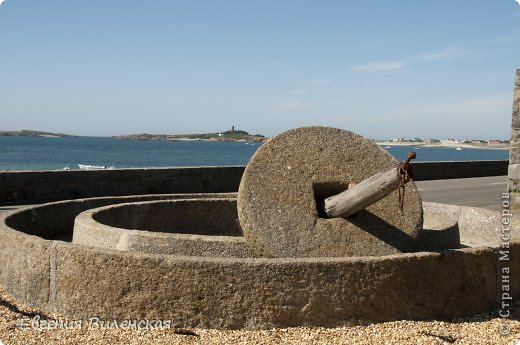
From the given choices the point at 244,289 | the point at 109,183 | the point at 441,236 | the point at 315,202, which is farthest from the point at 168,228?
the point at 109,183

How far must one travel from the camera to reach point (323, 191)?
5938mm

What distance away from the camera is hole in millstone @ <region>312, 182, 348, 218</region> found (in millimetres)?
5844

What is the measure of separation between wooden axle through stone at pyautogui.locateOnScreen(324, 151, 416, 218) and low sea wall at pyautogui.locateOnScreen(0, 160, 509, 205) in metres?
9.62

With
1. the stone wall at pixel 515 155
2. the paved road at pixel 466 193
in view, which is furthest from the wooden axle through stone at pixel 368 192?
the paved road at pixel 466 193

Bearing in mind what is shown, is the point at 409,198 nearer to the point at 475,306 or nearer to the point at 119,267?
the point at 475,306

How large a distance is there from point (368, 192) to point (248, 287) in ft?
4.85

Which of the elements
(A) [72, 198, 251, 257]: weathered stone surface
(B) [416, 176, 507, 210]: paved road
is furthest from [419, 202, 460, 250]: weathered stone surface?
(B) [416, 176, 507, 210]: paved road

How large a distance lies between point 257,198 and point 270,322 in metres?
1.47

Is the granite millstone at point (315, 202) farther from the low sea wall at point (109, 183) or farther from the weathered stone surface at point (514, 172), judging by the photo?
the low sea wall at point (109, 183)

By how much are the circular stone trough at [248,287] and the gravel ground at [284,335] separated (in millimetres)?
100

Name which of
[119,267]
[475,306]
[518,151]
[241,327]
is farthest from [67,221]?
[518,151]

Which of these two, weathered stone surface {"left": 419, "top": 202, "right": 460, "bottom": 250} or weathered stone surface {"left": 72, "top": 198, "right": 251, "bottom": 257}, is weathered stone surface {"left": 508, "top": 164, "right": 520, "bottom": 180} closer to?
weathered stone surface {"left": 419, "top": 202, "right": 460, "bottom": 250}

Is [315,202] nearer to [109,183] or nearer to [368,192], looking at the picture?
[368,192]

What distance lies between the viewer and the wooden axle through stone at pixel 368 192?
4.95 metres
